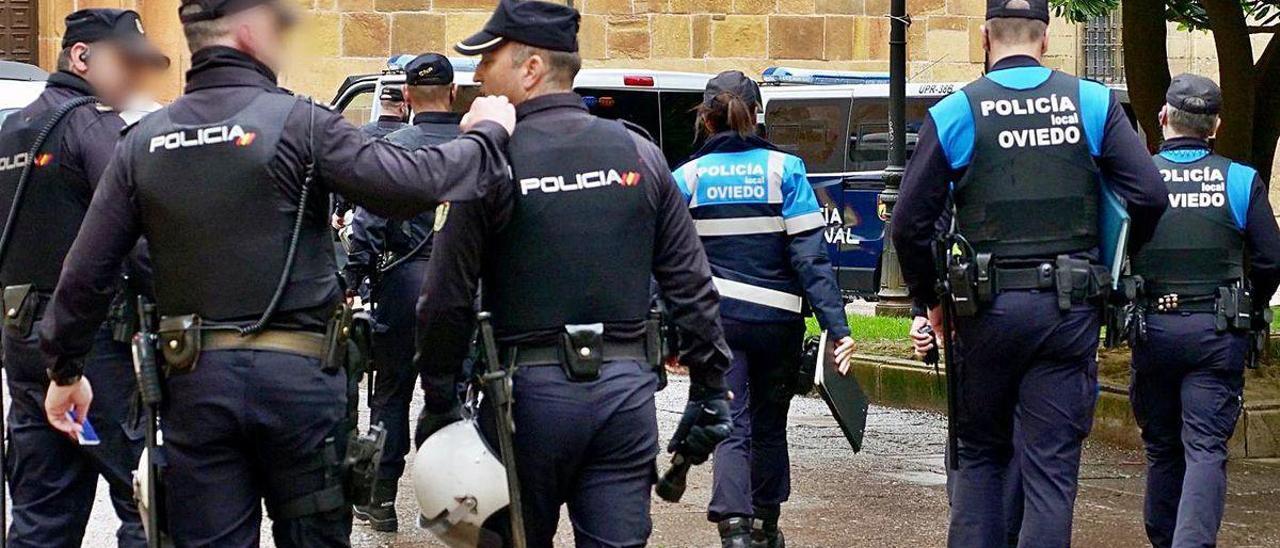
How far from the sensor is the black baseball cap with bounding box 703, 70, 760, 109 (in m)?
7.11

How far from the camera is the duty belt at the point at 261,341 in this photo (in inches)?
178

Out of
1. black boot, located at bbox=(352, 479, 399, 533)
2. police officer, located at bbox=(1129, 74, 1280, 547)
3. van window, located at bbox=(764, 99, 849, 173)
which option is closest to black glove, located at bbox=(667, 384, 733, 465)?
police officer, located at bbox=(1129, 74, 1280, 547)

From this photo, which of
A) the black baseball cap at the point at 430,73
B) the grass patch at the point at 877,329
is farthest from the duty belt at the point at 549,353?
the grass patch at the point at 877,329

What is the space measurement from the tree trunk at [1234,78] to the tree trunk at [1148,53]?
1.45 ft

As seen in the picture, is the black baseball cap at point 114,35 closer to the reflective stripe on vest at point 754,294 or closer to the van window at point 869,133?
the reflective stripe on vest at point 754,294

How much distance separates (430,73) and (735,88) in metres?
1.30

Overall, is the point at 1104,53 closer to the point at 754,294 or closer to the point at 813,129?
the point at 813,129

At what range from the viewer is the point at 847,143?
20516 mm

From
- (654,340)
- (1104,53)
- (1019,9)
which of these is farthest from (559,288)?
(1104,53)

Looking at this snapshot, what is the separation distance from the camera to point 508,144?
4707 mm

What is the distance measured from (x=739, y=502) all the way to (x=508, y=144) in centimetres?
265

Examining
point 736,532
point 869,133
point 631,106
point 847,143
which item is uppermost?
point 631,106

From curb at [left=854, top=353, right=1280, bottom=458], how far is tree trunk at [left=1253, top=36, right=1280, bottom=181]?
1.84 metres

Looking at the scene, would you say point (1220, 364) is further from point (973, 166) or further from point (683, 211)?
point (683, 211)
